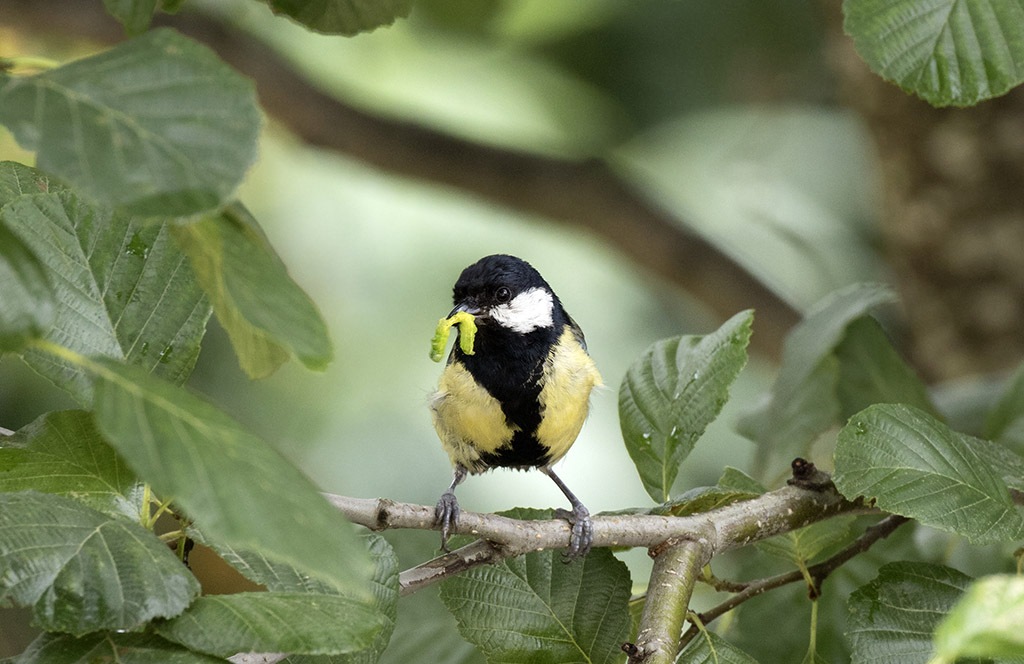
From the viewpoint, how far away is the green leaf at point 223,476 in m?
0.44

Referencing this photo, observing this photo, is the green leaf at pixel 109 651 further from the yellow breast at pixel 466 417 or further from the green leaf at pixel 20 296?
the yellow breast at pixel 466 417

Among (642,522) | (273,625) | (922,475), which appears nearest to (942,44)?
(922,475)

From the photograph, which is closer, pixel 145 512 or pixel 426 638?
pixel 145 512

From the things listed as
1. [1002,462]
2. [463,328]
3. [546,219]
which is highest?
[546,219]

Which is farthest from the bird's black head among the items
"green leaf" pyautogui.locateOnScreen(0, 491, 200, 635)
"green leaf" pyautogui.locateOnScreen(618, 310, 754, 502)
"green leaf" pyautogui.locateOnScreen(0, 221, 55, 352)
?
"green leaf" pyautogui.locateOnScreen(0, 221, 55, 352)

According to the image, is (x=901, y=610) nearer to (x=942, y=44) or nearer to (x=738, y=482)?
(x=738, y=482)

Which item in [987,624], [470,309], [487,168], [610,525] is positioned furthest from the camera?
[487,168]

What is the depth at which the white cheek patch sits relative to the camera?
1.31m

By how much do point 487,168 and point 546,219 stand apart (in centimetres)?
20

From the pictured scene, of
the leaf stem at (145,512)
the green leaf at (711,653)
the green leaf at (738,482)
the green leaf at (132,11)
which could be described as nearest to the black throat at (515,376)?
the green leaf at (738,482)

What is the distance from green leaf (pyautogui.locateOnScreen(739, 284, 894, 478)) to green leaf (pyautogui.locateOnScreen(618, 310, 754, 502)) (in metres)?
0.28

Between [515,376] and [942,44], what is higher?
[942,44]

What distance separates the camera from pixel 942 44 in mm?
800

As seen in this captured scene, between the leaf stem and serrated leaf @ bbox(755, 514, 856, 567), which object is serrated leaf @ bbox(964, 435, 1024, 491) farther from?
the leaf stem
